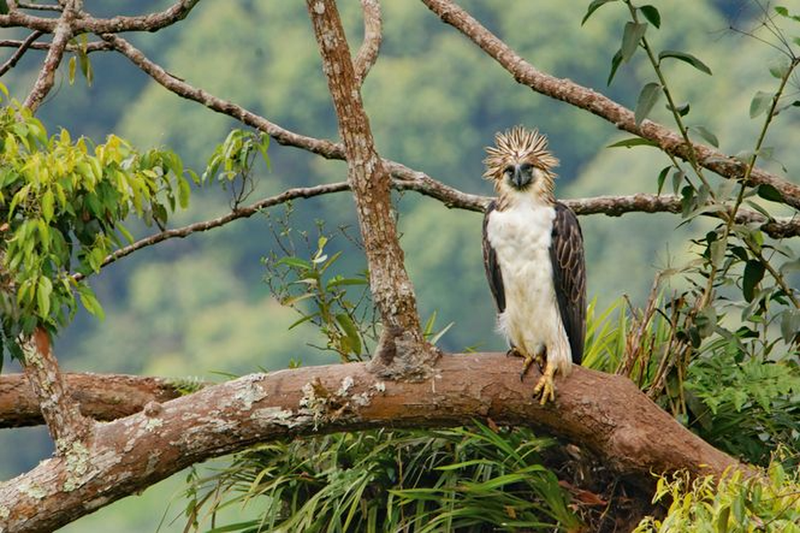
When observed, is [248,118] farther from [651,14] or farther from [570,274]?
[651,14]

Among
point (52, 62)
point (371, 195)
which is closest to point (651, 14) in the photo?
point (371, 195)

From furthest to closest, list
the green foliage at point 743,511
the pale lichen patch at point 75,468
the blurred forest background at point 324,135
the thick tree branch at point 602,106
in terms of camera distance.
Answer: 1. the blurred forest background at point 324,135
2. the thick tree branch at point 602,106
3. the pale lichen patch at point 75,468
4. the green foliage at point 743,511

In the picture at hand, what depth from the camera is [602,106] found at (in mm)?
6094

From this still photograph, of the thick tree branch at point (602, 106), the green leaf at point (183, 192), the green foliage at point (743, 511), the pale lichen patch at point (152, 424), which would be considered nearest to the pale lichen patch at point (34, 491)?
the pale lichen patch at point (152, 424)

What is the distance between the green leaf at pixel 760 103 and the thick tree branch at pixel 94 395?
2.64m

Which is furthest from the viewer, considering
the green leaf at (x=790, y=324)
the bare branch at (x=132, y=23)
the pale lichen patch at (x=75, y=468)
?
the bare branch at (x=132, y=23)

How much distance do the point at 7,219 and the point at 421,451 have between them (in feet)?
6.74

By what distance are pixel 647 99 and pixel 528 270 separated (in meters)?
0.81

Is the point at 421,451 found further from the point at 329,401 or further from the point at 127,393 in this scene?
the point at 127,393

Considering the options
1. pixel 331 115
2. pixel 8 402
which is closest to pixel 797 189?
pixel 8 402

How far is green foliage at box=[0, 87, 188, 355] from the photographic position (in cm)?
417

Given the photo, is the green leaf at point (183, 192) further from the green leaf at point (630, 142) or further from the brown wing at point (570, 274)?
the green leaf at point (630, 142)

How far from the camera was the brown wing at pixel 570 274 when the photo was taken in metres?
5.24

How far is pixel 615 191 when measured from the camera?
1788 cm
